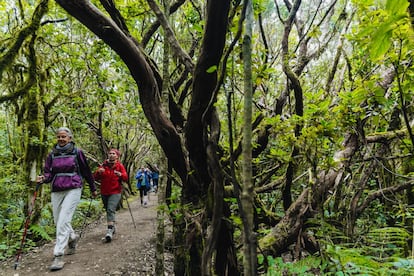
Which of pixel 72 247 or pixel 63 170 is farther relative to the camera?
pixel 72 247

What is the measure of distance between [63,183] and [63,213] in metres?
0.49

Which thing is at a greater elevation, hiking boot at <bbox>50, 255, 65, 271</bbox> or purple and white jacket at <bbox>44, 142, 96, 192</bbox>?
purple and white jacket at <bbox>44, 142, 96, 192</bbox>

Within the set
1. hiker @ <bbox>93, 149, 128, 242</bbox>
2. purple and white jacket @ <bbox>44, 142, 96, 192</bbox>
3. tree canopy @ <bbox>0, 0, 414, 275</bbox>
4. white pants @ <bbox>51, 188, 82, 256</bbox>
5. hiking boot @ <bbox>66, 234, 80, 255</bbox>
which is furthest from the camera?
hiker @ <bbox>93, 149, 128, 242</bbox>

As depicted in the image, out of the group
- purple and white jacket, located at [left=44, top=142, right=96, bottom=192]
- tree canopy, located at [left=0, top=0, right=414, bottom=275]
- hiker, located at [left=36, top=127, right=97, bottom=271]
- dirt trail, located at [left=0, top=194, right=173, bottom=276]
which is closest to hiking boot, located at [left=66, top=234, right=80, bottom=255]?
dirt trail, located at [left=0, top=194, right=173, bottom=276]

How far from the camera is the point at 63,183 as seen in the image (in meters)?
4.91

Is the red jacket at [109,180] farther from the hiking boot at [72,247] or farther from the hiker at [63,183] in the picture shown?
the hiker at [63,183]

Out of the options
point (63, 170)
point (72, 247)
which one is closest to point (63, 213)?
point (63, 170)

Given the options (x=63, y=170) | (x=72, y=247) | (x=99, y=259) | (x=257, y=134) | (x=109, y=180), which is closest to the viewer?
(x=257, y=134)

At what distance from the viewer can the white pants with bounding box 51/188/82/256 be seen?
15.7 ft

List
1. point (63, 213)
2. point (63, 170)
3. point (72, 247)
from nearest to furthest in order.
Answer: point (63, 213), point (63, 170), point (72, 247)

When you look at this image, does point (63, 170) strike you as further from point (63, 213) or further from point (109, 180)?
point (109, 180)

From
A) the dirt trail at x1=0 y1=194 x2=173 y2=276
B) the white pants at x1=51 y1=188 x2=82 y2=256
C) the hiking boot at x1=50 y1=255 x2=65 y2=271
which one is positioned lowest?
the dirt trail at x1=0 y1=194 x2=173 y2=276

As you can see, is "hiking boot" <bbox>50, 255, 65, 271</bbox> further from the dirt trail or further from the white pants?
the white pants

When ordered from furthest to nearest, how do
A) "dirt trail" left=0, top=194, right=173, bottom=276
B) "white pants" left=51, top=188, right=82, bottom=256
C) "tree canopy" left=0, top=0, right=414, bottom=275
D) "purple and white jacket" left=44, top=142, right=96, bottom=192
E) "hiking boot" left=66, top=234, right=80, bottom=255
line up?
"hiking boot" left=66, top=234, right=80, bottom=255
"dirt trail" left=0, top=194, right=173, bottom=276
"purple and white jacket" left=44, top=142, right=96, bottom=192
"white pants" left=51, top=188, right=82, bottom=256
"tree canopy" left=0, top=0, right=414, bottom=275
